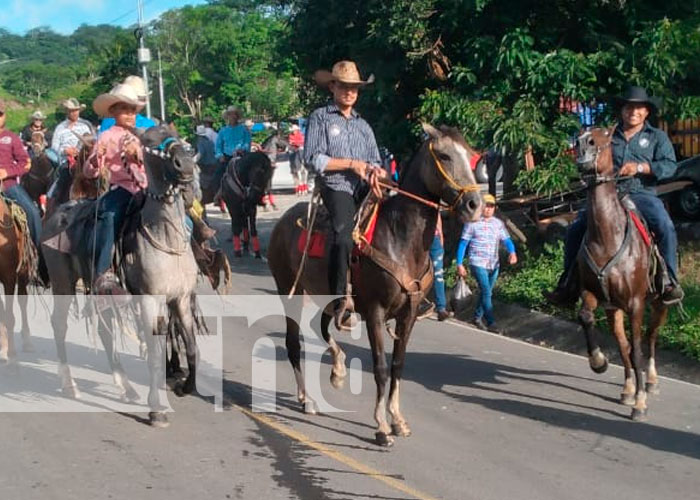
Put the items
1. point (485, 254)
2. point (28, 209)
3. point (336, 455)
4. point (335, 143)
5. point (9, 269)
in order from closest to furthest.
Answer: point (336, 455) < point (335, 143) < point (9, 269) < point (28, 209) < point (485, 254)

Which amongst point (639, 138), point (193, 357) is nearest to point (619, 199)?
point (639, 138)

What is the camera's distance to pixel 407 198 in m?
8.58

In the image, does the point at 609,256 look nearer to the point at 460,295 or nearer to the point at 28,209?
the point at 460,295

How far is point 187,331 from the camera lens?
9.10m

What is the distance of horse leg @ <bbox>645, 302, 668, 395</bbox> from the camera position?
399 inches

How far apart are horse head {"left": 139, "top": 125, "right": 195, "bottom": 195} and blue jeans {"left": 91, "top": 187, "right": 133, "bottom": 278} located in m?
0.71

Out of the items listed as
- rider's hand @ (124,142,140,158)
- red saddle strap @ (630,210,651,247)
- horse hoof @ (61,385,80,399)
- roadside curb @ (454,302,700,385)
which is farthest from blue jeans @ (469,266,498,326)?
rider's hand @ (124,142,140,158)

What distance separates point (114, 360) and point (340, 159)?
3167 mm

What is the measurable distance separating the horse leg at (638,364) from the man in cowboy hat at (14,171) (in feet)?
22.5

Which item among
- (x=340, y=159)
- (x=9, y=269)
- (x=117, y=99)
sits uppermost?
(x=117, y=99)

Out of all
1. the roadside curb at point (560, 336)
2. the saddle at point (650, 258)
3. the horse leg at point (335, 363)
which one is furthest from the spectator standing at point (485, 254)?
the horse leg at point (335, 363)

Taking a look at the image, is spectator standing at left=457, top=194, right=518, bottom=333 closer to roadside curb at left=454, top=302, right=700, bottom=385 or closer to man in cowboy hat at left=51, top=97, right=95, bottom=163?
roadside curb at left=454, top=302, right=700, bottom=385

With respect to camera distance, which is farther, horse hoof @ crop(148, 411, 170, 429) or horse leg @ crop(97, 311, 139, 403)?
horse leg @ crop(97, 311, 139, 403)

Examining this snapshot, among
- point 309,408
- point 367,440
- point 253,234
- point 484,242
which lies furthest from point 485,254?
point 253,234
